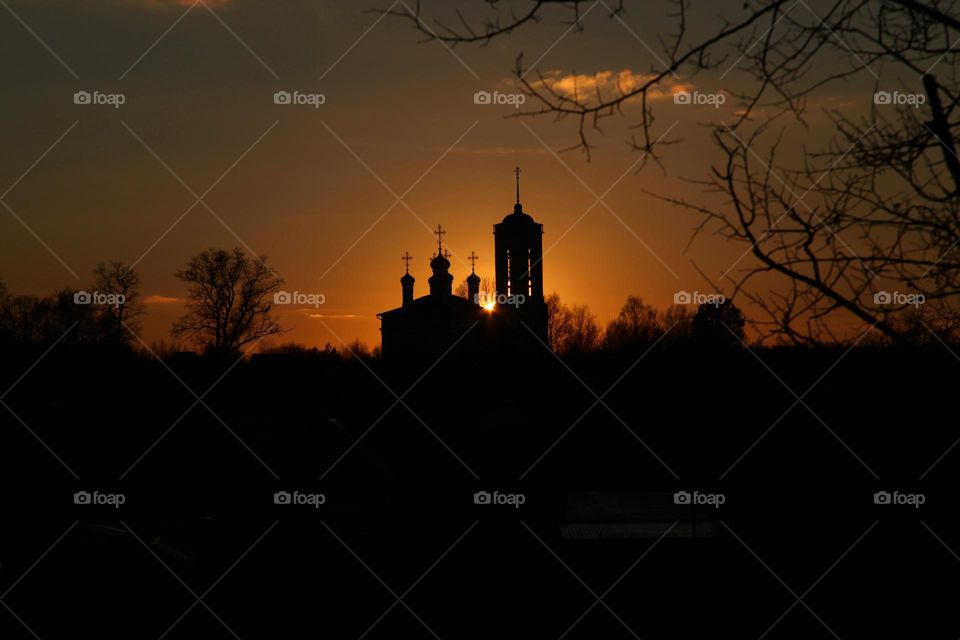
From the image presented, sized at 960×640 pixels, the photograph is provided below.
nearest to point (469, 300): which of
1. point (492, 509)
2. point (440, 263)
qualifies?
point (440, 263)

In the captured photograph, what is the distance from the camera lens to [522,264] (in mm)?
68125

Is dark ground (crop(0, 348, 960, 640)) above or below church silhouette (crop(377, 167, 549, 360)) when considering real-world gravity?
below

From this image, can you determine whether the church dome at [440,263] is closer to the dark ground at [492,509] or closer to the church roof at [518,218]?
the church roof at [518,218]

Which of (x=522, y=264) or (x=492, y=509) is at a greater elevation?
(x=522, y=264)

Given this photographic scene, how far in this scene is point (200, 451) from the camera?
80.5 feet

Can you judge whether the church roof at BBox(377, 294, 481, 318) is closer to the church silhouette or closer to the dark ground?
the church silhouette

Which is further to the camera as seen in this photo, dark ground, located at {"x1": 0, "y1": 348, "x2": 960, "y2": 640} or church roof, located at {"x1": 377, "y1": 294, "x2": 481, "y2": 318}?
church roof, located at {"x1": 377, "y1": 294, "x2": 481, "y2": 318}

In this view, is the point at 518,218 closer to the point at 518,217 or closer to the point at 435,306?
the point at 518,217

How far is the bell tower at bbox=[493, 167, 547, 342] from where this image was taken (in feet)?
221

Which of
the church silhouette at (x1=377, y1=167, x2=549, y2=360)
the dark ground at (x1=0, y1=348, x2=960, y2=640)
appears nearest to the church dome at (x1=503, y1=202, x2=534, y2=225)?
the church silhouette at (x1=377, y1=167, x2=549, y2=360)

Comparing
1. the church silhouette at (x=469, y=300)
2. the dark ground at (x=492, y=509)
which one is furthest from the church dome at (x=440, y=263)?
the dark ground at (x=492, y=509)

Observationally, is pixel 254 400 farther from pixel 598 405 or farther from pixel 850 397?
pixel 850 397

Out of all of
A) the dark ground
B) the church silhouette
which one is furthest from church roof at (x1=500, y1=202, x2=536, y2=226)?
the dark ground

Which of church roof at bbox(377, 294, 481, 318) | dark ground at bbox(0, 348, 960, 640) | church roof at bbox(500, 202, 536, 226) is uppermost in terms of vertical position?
→ church roof at bbox(500, 202, 536, 226)
